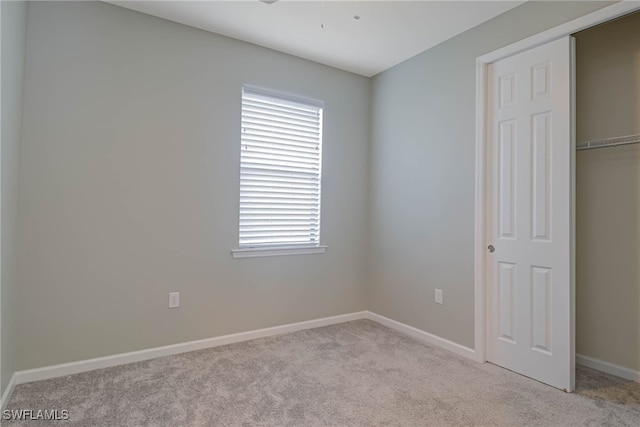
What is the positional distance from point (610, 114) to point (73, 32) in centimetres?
382

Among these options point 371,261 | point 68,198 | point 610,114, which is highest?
point 610,114

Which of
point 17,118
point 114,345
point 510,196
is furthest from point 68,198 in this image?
point 510,196

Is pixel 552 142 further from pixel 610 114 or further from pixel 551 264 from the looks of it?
pixel 551 264

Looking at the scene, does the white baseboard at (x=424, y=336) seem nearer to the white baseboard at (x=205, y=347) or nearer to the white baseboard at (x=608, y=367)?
the white baseboard at (x=205, y=347)

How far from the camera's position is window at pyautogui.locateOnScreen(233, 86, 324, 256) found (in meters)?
3.20

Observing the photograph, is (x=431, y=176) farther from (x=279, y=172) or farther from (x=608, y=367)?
(x=608, y=367)

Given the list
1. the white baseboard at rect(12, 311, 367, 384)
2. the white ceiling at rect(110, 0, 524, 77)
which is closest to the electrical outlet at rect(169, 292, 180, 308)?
the white baseboard at rect(12, 311, 367, 384)

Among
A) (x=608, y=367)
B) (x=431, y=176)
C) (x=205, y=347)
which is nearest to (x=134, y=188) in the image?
(x=205, y=347)

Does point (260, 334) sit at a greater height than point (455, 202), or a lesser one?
lesser

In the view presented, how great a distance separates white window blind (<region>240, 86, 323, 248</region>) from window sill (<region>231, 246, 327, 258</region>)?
0.16ft

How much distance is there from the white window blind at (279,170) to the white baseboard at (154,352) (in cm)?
79

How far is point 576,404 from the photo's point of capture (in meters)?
2.12

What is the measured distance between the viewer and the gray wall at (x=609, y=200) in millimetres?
2471

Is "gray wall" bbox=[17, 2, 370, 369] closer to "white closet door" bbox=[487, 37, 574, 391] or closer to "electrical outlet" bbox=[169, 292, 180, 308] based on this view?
"electrical outlet" bbox=[169, 292, 180, 308]
